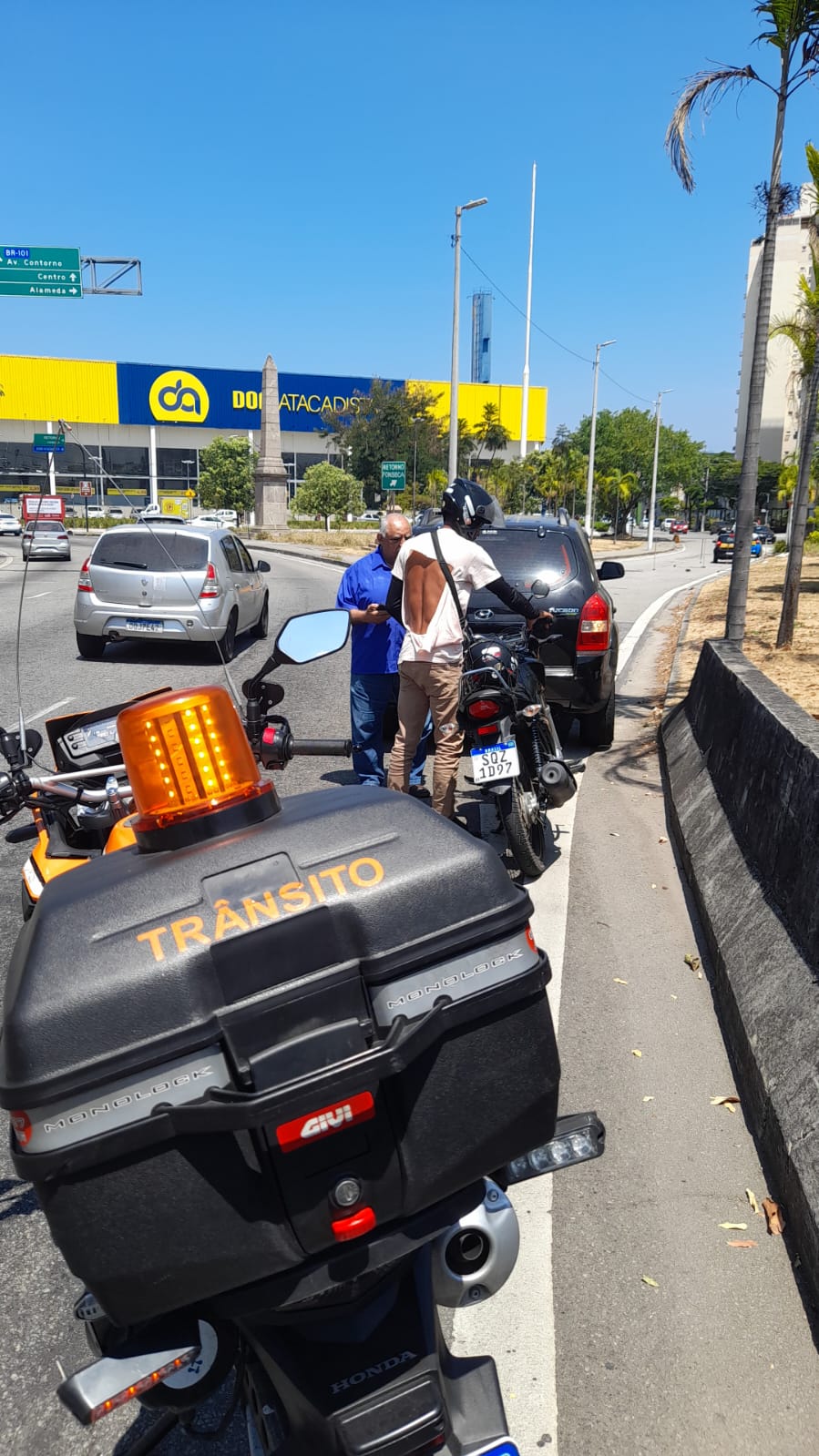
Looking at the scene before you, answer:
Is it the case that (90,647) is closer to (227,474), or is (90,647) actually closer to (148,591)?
(148,591)

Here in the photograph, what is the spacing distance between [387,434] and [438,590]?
218ft

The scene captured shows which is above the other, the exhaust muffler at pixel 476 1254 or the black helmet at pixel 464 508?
the black helmet at pixel 464 508

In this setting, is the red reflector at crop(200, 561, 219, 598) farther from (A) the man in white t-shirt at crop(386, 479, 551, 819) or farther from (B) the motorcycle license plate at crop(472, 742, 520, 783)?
(B) the motorcycle license plate at crop(472, 742, 520, 783)

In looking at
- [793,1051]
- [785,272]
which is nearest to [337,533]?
[785,272]

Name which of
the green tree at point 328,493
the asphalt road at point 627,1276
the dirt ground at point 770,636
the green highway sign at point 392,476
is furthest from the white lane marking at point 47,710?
the green tree at point 328,493

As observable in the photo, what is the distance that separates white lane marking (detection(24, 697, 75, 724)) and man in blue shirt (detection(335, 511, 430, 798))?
3.89 metres

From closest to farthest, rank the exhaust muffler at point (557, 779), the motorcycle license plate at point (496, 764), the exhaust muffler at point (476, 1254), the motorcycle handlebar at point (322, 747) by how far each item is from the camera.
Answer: the exhaust muffler at point (476, 1254), the motorcycle handlebar at point (322, 747), the motorcycle license plate at point (496, 764), the exhaust muffler at point (557, 779)

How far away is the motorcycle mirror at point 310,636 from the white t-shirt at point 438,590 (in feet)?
8.26

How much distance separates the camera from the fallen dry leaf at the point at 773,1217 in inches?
126

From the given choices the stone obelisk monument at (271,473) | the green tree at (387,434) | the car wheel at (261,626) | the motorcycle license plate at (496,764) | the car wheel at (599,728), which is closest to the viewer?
the motorcycle license plate at (496,764)

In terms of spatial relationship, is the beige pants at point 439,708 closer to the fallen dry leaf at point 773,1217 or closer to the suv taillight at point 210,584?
the fallen dry leaf at point 773,1217

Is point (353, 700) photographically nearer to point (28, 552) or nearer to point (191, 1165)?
point (28, 552)

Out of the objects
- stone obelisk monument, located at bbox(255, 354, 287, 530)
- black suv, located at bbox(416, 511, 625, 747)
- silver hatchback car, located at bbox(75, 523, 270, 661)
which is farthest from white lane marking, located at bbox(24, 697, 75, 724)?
stone obelisk monument, located at bbox(255, 354, 287, 530)

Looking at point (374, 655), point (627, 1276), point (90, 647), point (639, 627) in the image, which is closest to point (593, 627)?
point (374, 655)
